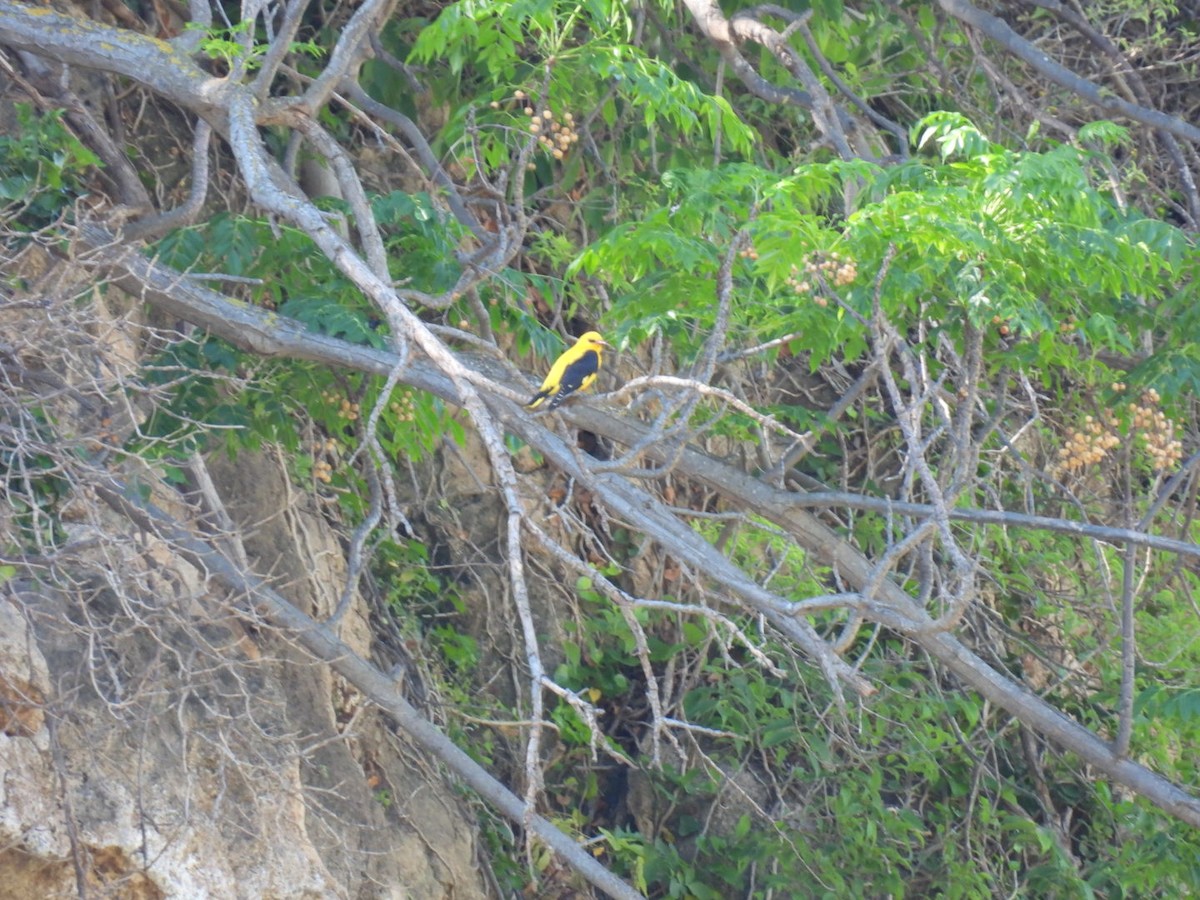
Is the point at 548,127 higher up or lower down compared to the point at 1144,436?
higher up

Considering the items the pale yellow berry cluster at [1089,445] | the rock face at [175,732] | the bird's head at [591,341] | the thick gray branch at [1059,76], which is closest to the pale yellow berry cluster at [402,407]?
the rock face at [175,732]

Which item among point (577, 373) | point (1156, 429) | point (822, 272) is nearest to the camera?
point (822, 272)

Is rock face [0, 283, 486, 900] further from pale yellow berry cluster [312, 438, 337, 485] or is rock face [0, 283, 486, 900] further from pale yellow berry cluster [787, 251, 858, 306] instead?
pale yellow berry cluster [787, 251, 858, 306]

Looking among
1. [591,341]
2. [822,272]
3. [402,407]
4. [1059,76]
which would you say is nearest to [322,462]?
[402,407]

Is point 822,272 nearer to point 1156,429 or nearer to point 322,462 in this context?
point 1156,429

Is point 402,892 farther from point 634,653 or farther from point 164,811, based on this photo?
point 634,653

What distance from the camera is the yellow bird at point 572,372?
4566mm

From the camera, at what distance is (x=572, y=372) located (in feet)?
16.7

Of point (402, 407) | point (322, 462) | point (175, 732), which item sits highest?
point (402, 407)

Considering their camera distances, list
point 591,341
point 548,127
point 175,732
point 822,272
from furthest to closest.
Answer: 1. point 591,341
2. point 548,127
3. point 175,732
4. point 822,272

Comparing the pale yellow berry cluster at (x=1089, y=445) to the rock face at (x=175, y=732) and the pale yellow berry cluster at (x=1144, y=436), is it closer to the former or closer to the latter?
the pale yellow berry cluster at (x=1144, y=436)

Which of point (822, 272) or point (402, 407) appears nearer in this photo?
point (822, 272)

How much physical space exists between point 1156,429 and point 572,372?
2101 mm

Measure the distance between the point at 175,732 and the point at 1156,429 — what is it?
352 cm
